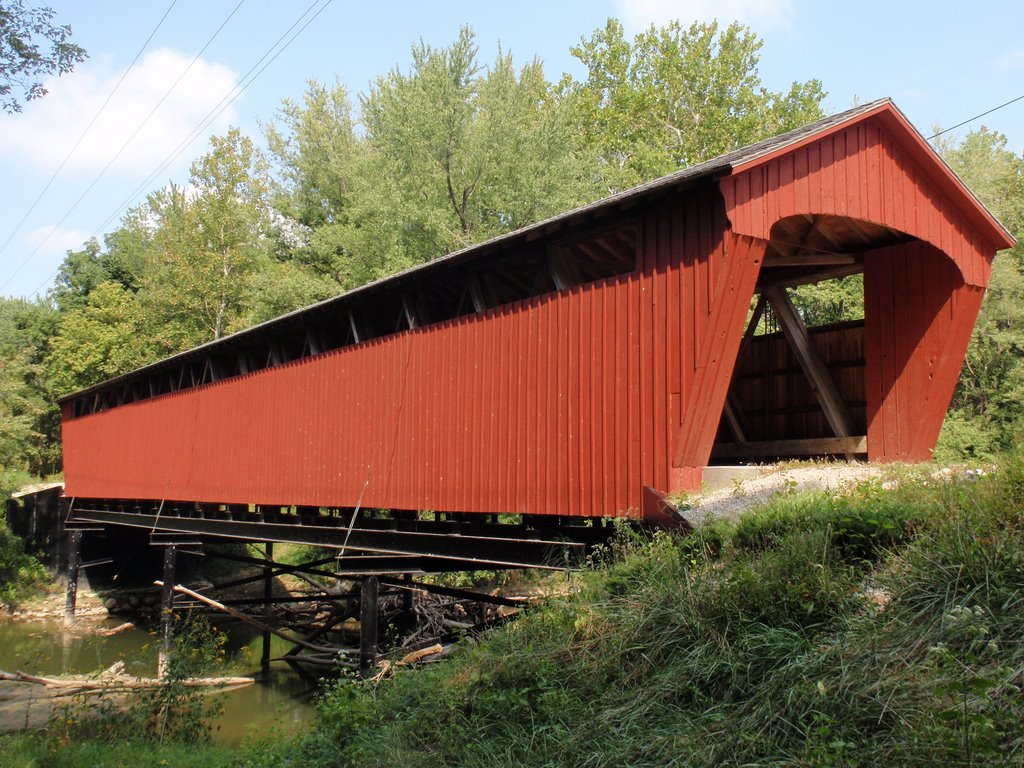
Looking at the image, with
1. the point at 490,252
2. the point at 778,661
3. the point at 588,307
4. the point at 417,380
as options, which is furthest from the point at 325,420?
the point at 778,661

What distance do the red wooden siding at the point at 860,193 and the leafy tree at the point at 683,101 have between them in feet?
63.6

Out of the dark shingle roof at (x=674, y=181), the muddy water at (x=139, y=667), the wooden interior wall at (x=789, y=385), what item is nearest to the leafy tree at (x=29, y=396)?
the muddy water at (x=139, y=667)

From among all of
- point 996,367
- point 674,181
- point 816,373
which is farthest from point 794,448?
point 996,367

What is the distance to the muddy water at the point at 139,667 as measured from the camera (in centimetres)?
1105

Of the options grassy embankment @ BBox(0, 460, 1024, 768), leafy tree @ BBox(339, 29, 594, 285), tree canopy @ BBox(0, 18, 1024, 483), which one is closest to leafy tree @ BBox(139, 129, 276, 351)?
tree canopy @ BBox(0, 18, 1024, 483)

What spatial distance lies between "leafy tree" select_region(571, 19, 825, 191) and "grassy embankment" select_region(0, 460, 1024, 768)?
75.9 feet

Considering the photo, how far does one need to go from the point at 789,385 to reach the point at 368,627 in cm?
578

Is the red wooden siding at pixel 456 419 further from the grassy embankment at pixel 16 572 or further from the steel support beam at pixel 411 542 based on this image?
the grassy embankment at pixel 16 572

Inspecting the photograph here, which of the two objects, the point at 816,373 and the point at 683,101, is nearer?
the point at 816,373

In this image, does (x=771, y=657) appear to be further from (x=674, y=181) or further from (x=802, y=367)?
(x=802, y=367)

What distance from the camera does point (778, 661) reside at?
4.52m

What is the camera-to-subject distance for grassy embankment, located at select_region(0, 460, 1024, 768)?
3.77 m

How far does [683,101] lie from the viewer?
1211 inches

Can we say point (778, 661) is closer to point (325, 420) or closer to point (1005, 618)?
point (1005, 618)
